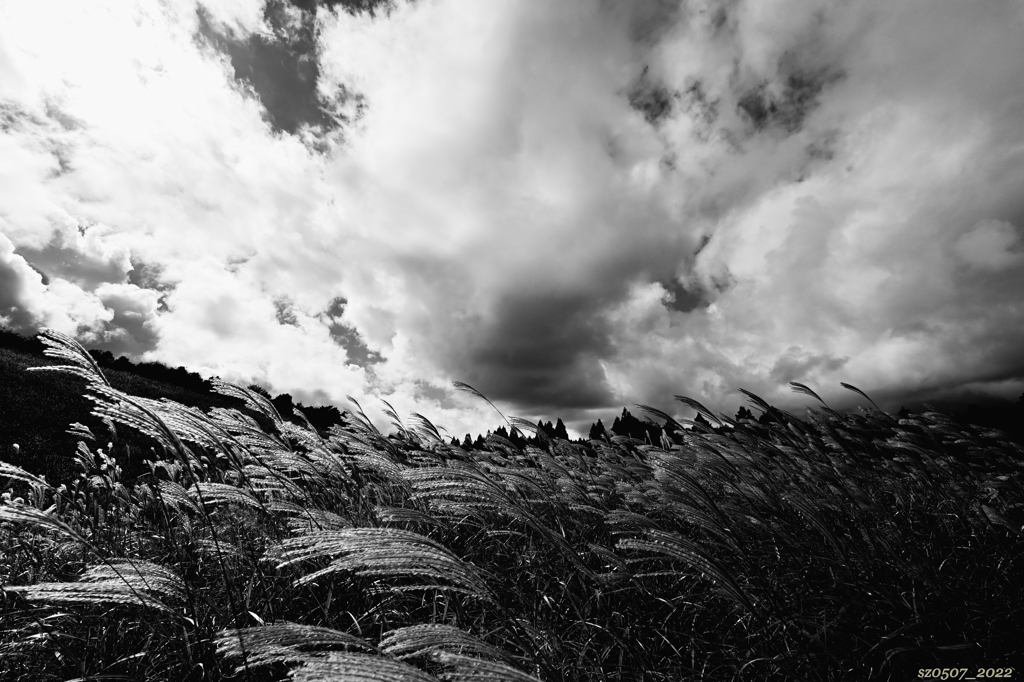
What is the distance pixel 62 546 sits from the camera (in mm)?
3205

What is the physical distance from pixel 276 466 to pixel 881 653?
11.2ft

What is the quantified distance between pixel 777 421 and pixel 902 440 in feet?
5.66

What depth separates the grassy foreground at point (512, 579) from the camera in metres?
1.69

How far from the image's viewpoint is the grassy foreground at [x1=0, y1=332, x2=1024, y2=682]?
5.56 ft

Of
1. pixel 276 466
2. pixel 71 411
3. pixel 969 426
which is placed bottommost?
pixel 276 466

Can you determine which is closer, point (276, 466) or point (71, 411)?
point (276, 466)

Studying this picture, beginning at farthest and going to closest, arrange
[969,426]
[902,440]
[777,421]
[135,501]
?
[135,501] → [969,426] → [902,440] → [777,421]

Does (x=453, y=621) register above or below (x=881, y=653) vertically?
above

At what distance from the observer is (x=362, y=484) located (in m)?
4.91

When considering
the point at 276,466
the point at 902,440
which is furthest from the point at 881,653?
the point at 276,466

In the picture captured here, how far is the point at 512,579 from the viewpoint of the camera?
2.98 metres

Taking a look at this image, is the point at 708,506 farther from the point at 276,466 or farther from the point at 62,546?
the point at 62,546

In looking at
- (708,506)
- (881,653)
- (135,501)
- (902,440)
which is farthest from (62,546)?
(902,440)

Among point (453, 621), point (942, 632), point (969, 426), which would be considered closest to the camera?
point (942, 632)
